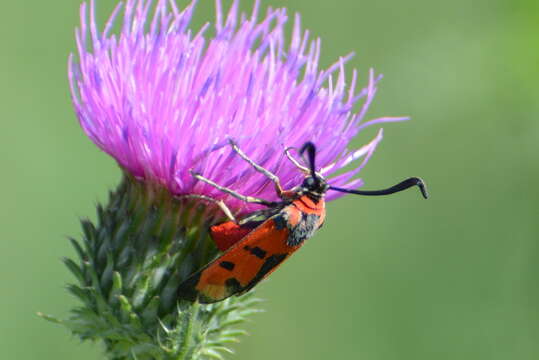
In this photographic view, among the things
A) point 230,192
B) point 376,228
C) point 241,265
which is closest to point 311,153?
point 230,192

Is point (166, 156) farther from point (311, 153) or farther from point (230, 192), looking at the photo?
point (311, 153)

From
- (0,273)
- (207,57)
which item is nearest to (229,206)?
(207,57)

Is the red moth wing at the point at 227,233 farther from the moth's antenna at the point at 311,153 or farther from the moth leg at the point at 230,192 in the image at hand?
the moth's antenna at the point at 311,153

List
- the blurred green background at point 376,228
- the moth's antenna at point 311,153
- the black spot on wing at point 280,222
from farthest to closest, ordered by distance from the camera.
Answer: the blurred green background at point 376,228 < the black spot on wing at point 280,222 < the moth's antenna at point 311,153

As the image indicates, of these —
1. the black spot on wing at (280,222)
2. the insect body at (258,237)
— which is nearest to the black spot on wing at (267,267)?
the insect body at (258,237)

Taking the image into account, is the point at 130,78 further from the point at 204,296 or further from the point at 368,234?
the point at 368,234

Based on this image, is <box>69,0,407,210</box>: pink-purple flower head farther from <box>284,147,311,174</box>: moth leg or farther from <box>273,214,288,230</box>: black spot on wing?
<box>273,214,288,230</box>: black spot on wing
